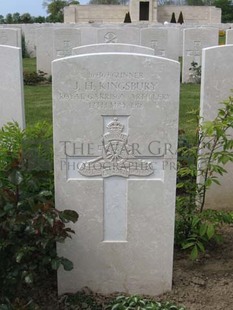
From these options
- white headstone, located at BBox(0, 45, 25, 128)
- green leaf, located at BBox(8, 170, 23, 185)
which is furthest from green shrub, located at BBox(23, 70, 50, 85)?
green leaf, located at BBox(8, 170, 23, 185)

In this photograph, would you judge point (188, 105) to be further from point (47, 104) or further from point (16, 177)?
point (16, 177)

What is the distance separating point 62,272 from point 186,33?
10.9 m

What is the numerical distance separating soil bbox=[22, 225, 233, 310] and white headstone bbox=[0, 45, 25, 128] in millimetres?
1940

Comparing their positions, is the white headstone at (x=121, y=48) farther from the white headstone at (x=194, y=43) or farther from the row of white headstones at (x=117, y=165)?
the white headstone at (x=194, y=43)

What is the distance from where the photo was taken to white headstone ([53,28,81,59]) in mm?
12852

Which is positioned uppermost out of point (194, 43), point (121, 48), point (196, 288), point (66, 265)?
point (121, 48)

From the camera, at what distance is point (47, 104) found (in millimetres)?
9555

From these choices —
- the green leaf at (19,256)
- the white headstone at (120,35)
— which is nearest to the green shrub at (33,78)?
the white headstone at (120,35)

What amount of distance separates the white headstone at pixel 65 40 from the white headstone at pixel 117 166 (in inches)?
407

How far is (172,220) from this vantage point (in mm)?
2996

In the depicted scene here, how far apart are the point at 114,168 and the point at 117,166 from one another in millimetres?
21

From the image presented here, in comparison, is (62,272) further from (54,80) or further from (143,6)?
(143,6)

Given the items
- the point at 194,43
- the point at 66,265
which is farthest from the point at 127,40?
the point at 66,265

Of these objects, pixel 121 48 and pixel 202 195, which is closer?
pixel 202 195
